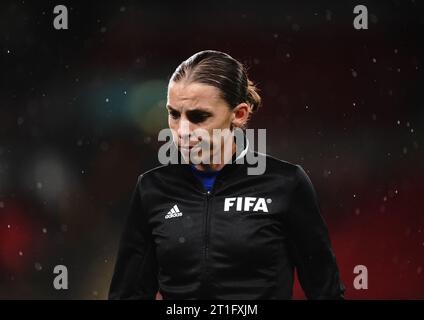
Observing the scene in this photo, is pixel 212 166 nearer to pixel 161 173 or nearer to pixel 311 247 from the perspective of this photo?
pixel 161 173

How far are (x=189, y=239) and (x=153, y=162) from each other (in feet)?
8.34

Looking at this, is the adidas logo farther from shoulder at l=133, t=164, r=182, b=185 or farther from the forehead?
the forehead

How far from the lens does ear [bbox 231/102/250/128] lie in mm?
2240

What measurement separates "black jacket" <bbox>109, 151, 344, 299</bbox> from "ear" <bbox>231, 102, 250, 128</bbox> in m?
0.14

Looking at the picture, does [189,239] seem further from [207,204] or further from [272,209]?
[272,209]

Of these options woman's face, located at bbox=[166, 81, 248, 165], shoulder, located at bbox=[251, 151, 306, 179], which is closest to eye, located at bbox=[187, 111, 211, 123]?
woman's face, located at bbox=[166, 81, 248, 165]

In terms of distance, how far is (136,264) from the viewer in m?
2.26

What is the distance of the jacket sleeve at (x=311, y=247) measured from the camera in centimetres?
216

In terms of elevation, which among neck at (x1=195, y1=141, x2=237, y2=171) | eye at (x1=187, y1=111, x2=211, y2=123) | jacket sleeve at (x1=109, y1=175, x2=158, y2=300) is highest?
eye at (x1=187, y1=111, x2=211, y2=123)

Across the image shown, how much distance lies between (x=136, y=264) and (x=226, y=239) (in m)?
0.36

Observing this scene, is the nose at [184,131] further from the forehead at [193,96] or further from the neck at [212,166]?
the neck at [212,166]

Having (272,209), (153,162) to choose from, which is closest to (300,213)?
(272,209)

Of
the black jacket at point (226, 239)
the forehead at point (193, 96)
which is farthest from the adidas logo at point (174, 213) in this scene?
the forehead at point (193, 96)

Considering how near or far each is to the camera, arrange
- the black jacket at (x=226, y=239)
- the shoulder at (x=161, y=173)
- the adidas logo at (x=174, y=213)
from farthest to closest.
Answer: the shoulder at (x=161, y=173)
the adidas logo at (x=174, y=213)
the black jacket at (x=226, y=239)
